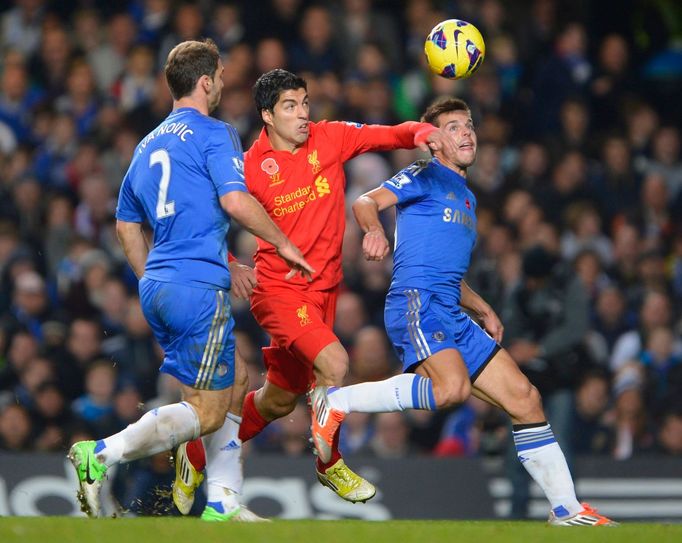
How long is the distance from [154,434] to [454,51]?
2.85 meters

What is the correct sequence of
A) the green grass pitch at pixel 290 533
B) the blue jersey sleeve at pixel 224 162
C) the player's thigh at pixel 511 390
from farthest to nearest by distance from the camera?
the player's thigh at pixel 511 390
the blue jersey sleeve at pixel 224 162
the green grass pitch at pixel 290 533

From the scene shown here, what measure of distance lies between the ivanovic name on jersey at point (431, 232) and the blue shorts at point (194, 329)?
115 centimetres

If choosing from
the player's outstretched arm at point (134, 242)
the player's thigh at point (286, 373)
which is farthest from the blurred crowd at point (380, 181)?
the player's outstretched arm at point (134, 242)

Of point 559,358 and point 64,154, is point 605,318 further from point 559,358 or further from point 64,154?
point 64,154

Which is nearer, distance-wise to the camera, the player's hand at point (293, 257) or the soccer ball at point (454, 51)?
the player's hand at point (293, 257)

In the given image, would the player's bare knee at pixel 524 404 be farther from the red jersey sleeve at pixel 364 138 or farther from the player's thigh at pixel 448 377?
the red jersey sleeve at pixel 364 138

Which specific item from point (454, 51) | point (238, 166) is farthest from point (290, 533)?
point (454, 51)

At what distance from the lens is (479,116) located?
1298 cm

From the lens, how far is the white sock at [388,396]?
23.9ft

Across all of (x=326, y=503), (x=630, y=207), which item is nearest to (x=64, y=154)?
(x=326, y=503)

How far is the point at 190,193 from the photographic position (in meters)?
6.93

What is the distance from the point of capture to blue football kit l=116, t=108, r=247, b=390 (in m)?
6.89

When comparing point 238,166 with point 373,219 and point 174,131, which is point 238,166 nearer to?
point 174,131

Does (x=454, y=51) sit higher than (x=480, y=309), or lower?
higher
